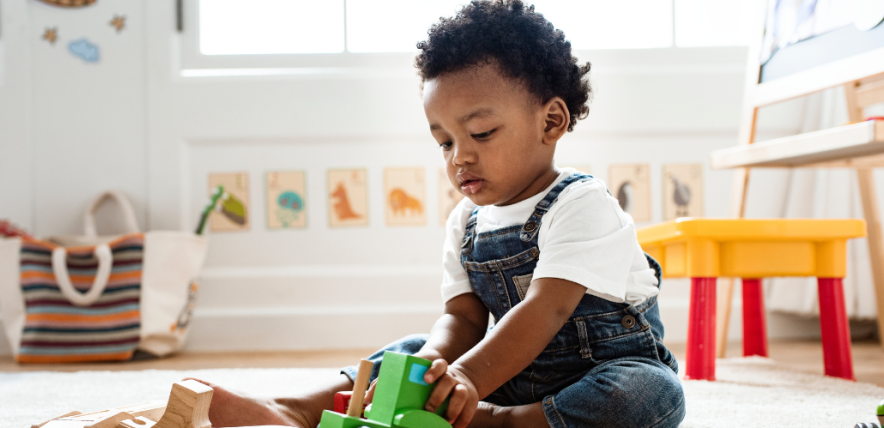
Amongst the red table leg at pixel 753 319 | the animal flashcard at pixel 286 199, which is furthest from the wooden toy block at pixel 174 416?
the animal flashcard at pixel 286 199

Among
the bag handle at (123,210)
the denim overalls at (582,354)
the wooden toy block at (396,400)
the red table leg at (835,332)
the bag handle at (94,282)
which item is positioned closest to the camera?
the wooden toy block at (396,400)

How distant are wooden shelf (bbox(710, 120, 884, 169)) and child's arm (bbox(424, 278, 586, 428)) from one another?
57 centimetres

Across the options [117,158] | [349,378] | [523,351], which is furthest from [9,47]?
[523,351]

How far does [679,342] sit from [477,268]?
1.01m

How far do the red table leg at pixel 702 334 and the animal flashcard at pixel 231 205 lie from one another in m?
1.06

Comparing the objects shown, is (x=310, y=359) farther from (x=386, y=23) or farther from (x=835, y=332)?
(x=835, y=332)

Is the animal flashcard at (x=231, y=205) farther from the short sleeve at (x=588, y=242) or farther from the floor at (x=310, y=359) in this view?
the short sleeve at (x=588, y=242)

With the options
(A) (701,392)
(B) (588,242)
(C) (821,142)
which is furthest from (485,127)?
(C) (821,142)

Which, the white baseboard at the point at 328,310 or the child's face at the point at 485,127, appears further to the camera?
the white baseboard at the point at 328,310

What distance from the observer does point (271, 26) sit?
171 centimetres

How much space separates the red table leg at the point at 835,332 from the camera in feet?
3.41

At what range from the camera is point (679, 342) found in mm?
1587

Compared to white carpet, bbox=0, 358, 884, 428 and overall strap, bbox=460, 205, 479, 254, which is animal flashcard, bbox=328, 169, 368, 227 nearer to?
white carpet, bbox=0, 358, 884, 428

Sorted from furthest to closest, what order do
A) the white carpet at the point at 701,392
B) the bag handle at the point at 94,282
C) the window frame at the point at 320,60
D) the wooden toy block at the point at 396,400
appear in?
the window frame at the point at 320,60, the bag handle at the point at 94,282, the white carpet at the point at 701,392, the wooden toy block at the point at 396,400
